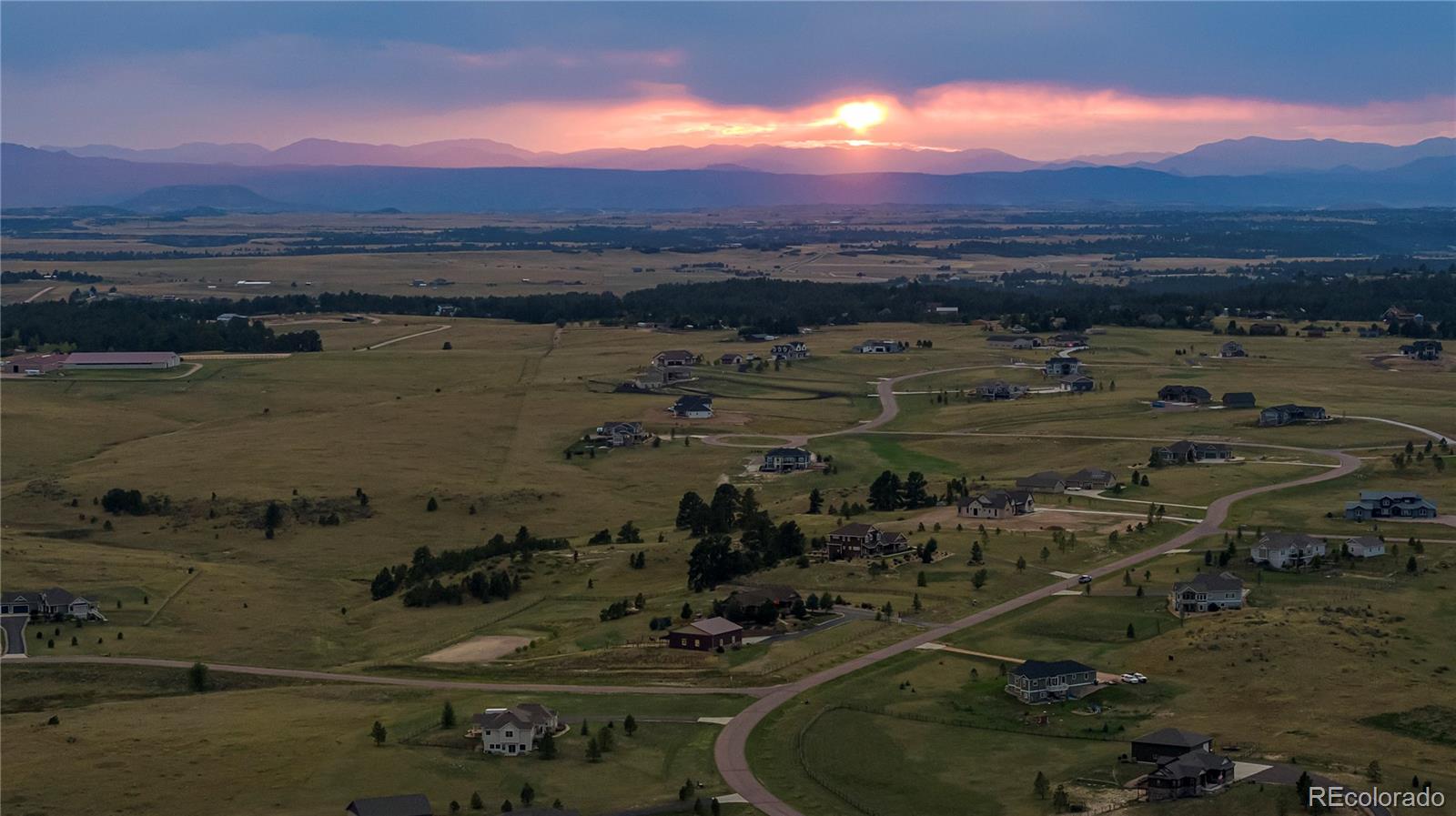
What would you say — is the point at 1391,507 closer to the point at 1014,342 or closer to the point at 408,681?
the point at 408,681

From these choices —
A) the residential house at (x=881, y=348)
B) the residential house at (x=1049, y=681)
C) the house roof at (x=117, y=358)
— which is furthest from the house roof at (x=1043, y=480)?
the house roof at (x=117, y=358)

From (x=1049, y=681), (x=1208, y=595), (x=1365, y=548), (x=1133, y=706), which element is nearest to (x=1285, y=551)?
(x=1365, y=548)

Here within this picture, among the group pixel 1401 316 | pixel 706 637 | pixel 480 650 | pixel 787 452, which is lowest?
pixel 480 650

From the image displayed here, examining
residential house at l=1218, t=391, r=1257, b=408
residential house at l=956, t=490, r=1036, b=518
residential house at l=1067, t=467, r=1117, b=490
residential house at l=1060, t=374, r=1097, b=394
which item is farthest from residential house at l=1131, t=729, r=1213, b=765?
residential house at l=1060, t=374, r=1097, b=394

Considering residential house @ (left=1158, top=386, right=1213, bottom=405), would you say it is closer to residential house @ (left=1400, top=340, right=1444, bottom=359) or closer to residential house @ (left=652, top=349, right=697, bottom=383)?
residential house @ (left=1400, top=340, right=1444, bottom=359)

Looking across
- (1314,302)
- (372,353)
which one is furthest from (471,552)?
(1314,302)

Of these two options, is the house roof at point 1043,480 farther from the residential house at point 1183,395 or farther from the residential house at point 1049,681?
the residential house at point 1049,681
